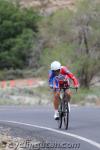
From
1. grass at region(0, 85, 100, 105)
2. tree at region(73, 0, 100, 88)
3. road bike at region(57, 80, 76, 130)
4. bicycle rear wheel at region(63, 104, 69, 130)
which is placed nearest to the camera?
bicycle rear wheel at region(63, 104, 69, 130)

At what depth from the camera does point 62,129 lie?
13719mm

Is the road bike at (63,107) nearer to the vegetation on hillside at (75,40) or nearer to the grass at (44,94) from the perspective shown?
the grass at (44,94)

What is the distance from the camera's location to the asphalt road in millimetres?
10680

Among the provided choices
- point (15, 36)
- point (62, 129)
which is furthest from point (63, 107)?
point (15, 36)

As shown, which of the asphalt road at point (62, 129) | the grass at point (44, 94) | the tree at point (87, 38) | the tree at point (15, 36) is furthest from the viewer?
the tree at point (15, 36)

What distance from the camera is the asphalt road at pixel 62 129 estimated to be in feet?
35.0

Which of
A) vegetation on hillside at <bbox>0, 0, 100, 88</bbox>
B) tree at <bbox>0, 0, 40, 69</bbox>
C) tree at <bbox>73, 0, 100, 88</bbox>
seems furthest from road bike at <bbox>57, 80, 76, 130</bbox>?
tree at <bbox>0, 0, 40, 69</bbox>

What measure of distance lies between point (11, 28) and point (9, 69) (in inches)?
163

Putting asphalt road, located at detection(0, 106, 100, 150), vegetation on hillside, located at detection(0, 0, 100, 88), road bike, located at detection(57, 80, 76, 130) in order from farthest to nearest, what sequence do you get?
vegetation on hillside, located at detection(0, 0, 100, 88) < road bike, located at detection(57, 80, 76, 130) < asphalt road, located at detection(0, 106, 100, 150)

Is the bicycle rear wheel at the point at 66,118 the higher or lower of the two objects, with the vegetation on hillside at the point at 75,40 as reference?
lower

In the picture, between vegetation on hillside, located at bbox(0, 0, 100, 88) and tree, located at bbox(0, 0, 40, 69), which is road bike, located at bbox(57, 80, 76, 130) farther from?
tree, located at bbox(0, 0, 40, 69)

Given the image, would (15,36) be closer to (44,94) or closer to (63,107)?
(44,94)

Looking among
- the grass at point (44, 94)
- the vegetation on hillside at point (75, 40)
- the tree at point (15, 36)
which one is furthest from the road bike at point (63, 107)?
the tree at point (15, 36)

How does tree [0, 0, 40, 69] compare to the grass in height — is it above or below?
above
